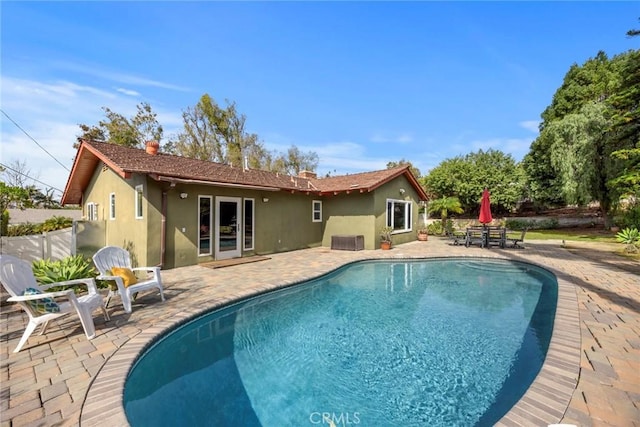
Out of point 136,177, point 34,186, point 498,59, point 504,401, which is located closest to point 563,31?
point 498,59

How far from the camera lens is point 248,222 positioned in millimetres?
12609

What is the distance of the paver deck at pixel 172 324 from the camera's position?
2682 mm

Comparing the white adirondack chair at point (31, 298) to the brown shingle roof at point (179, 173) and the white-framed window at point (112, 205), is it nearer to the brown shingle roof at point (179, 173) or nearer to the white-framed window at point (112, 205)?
the brown shingle roof at point (179, 173)

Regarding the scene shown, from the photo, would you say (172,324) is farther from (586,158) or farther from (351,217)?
(586,158)

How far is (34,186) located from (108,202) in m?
29.3

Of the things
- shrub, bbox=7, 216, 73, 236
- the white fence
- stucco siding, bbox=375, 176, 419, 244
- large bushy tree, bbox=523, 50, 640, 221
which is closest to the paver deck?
the white fence

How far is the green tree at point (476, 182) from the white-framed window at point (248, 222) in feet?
84.4

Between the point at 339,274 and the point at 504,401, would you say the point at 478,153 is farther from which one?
the point at 504,401

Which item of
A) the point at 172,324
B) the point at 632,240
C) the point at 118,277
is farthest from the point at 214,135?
the point at 632,240

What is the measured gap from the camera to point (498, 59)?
1303cm

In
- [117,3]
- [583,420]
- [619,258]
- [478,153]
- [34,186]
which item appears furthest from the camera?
[478,153]

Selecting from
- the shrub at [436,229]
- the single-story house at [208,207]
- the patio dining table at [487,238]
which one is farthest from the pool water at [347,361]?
the shrub at [436,229]

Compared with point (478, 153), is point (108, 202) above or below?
below

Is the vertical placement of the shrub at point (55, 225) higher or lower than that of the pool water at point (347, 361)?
higher
